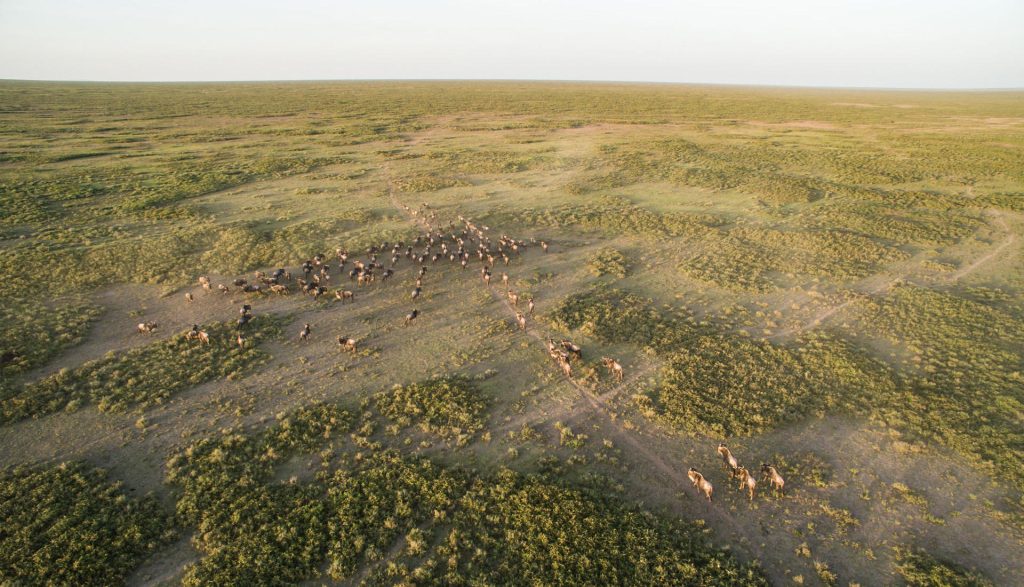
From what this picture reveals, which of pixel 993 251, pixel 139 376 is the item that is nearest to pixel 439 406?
pixel 139 376

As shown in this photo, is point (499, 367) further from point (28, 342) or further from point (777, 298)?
point (28, 342)

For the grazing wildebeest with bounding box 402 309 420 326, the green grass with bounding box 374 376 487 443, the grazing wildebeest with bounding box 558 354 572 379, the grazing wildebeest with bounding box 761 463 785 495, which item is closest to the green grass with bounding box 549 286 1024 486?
the grazing wildebeest with bounding box 761 463 785 495

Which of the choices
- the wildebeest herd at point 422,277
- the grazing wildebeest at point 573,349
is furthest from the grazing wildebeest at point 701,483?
the grazing wildebeest at point 573,349

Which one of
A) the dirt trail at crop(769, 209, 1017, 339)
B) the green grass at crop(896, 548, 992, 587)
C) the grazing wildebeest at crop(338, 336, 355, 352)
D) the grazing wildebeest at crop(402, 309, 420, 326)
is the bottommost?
the green grass at crop(896, 548, 992, 587)

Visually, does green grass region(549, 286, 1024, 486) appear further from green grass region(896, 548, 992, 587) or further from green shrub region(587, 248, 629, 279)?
green grass region(896, 548, 992, 587)

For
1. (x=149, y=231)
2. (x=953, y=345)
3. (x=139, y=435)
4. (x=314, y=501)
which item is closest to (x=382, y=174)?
(x=149, y=231)

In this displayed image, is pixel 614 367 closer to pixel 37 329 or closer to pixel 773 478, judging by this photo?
pixel 773 478

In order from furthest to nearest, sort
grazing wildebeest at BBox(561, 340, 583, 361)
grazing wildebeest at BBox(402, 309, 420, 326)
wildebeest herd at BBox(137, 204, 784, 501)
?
1. grazing wildebeest at BBox(402, 309, 420, 326)
2. grazing wildebeest at BBox(561, 340, 583, 361)
3. wildebeest herd at BBox(137, 204, 784, 501)
